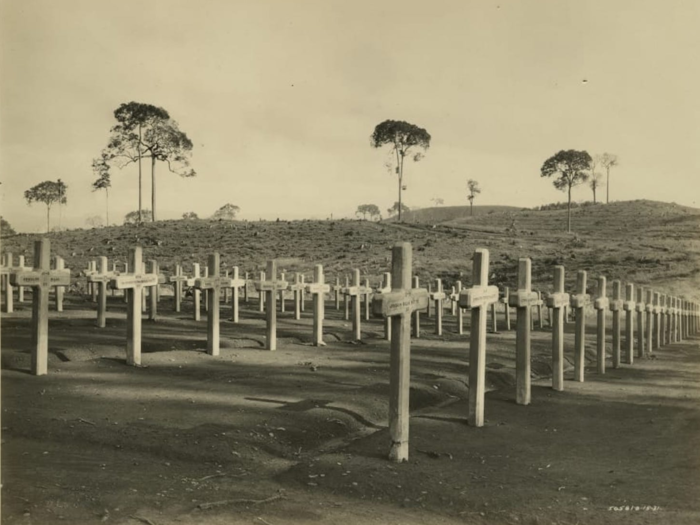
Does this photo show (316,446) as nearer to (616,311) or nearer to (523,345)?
(523,345)

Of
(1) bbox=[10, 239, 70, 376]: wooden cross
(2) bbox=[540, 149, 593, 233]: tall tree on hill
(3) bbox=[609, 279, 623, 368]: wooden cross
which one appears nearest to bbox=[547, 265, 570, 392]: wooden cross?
(3) bbox=[609, 279, 623, 368]: wooden cross

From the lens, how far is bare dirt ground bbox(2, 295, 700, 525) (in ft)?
15.8

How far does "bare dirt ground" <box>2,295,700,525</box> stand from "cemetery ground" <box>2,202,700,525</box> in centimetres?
2

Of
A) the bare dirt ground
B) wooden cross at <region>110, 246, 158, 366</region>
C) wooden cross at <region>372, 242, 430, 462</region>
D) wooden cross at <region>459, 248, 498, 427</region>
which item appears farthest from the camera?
wooden cross at <region>110, 246, 158, 366</region>

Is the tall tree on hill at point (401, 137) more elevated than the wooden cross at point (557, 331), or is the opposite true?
the tall tree on hill at point (401, 137)

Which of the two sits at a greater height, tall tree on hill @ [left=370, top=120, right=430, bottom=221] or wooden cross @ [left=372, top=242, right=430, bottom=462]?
tall tree on hill @ [left=370, top=120, right=430, bottom=221]

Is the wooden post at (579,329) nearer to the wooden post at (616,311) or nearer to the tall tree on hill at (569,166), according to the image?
the wooden post at (616,311)

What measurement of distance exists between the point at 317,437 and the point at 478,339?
237 centimetres

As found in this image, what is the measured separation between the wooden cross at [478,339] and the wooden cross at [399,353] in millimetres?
1545

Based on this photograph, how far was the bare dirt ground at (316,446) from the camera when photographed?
15.8ft

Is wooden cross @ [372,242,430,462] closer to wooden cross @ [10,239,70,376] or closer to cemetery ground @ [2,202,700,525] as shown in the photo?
cemetery ground @ [2,202,700,525]

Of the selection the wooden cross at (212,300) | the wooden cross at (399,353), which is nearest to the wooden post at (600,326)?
the wooden cross at (212,300)

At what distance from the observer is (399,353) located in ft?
20.3

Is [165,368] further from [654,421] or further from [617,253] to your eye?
[617,253]
